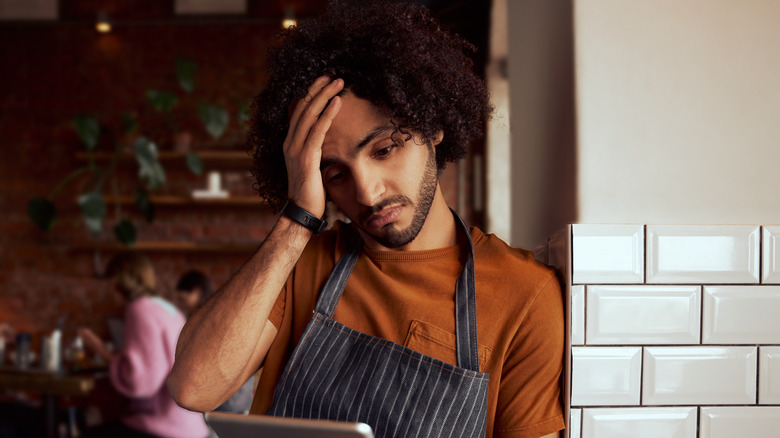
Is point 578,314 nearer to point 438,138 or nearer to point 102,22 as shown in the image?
point 438,138

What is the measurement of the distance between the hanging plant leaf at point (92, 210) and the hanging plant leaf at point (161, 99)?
0.73 metres

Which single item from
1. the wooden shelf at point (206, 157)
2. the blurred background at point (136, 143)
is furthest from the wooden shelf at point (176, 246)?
the wooden shelf at point (206, 157)

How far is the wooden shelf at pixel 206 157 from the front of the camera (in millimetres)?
4613

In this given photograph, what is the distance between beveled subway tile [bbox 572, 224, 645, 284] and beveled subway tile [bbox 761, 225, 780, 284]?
0.19 metres

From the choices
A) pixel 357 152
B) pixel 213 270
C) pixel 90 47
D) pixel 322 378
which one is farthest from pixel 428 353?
pixel 90 47

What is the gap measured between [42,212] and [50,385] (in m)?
1.63

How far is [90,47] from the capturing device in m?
4.89

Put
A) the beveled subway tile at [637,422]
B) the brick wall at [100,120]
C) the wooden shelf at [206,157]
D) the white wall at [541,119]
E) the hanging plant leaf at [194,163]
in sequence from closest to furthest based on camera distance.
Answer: the beveled subway tile at [637,422] → the white wall at [541,119] → the hanging plant leaf at [194,163] → the wooden shelf at [206,157] → the brick wall at [100,120]

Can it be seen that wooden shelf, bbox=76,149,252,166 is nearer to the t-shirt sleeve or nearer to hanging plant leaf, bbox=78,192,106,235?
hanging plant leaf, bbox=78,192,106,235

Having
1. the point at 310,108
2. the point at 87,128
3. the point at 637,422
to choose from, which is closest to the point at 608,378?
the point at 637,422

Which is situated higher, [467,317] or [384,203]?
[384,203]

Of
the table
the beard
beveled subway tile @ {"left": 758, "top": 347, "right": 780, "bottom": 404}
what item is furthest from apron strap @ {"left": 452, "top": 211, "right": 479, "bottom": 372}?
the table

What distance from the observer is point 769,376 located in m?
1.03

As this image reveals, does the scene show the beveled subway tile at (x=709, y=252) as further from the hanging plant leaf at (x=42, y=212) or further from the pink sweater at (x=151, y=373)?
the hanging plant leaf at (x=42, y=212)
